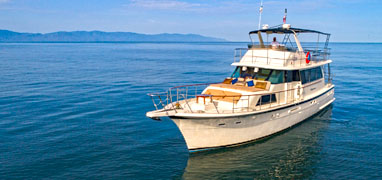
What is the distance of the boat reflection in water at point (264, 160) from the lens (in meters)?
12.5

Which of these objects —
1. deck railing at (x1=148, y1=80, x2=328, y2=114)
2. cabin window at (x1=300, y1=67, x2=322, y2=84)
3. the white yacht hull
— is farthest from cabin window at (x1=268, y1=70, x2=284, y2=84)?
cabin window at (x1=300, y1=67, x2=322, y2=84)

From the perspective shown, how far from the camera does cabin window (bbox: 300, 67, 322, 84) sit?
1811 centimetres

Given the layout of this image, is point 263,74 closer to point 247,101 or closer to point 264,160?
point 247,101

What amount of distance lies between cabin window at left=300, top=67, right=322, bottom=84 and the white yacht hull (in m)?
2.09

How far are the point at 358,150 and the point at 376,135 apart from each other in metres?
3.30

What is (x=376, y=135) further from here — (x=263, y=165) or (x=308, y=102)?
(x=263, y=165)

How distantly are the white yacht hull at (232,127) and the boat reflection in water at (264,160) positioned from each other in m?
0.48

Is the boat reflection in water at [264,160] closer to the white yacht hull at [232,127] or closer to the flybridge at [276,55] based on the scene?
the white yacht hull at [232,127]

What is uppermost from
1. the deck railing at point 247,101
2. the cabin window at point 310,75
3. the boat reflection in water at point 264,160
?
the cabin window at point 310,75

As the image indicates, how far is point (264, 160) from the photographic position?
45.1ft

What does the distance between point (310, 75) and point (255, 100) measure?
683cm

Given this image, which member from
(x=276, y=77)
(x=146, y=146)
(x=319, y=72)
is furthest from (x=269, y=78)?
(x=146, y=146)

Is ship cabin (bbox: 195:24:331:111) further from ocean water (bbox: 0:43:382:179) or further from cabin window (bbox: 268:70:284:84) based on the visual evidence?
ocean water (bbox: 0:43:382:179)

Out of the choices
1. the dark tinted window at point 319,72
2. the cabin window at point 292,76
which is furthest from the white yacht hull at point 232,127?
the dark tinted window at point 319,72
